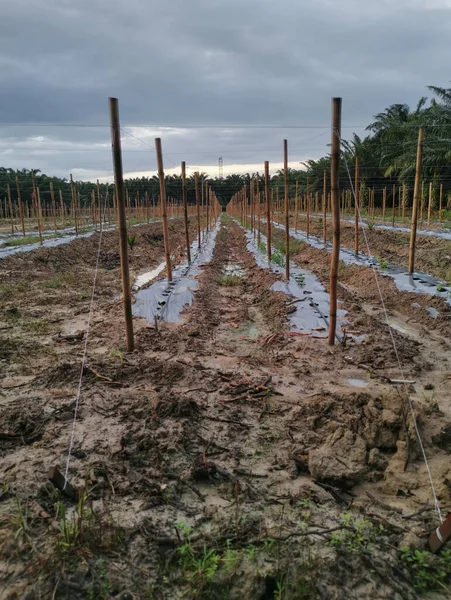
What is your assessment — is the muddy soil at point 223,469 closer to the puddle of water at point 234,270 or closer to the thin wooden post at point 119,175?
the thin wooden post at point 119,175

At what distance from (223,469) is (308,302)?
5673 millimetres

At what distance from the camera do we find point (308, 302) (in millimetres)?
8688

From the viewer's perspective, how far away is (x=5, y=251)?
15.8m

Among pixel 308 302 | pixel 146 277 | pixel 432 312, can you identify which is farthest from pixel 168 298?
pixel 432 312

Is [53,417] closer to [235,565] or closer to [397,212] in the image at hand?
[235,565]

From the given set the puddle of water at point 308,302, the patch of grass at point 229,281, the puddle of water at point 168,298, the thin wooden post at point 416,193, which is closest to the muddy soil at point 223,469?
the puddle of water at point 308,302

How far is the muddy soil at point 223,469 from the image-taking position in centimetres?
240

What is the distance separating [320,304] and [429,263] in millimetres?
5800

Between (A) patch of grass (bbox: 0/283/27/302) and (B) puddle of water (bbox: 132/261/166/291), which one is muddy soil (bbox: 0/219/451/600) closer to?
(A) patch of grass (bbox: 0/283/27/302)

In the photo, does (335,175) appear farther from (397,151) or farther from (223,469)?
(397,151)

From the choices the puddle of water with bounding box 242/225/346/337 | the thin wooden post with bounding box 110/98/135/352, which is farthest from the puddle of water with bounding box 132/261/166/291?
the thin wooden post with bounding box 110/98/135/352

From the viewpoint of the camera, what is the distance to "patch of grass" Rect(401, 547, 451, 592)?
2.40 m

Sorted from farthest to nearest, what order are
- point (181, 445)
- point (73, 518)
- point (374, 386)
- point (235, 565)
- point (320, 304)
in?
point (320, 304) < point (374, 386) < point (181, 445) < point (73, 518) < point (235, 565)

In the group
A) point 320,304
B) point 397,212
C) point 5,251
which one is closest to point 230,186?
point 397,212
